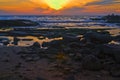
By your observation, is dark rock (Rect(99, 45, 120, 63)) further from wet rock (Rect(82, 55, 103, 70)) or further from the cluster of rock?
wet rock (Rect(82, 55, 103, 70))

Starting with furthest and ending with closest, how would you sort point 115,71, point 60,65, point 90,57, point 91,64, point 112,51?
point 112,51 → point 60,65 → point 90,57 → point 91,64 → point 115,71

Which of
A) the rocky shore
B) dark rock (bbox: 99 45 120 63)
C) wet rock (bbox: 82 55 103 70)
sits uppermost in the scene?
dark rock (bbox: 99 45 120 63)

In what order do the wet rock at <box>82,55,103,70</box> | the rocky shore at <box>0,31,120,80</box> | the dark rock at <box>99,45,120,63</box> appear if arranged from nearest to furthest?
1. the rocky shore at <box>0,31,120,80</box>
2. the wet rock at <box>82,55,103,70</box>
3. the dark rock at <box>99,45,120,63</box>

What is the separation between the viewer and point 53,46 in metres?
21.2

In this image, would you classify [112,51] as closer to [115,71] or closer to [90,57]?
[90,57]

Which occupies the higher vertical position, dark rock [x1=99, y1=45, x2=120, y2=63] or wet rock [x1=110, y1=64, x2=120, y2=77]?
dark rock [x1=99, y1=45, x2=120, y2=63]

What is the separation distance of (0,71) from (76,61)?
4.12 m

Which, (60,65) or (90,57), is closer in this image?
(90,57)

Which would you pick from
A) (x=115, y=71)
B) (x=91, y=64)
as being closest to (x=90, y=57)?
(x=91, y=64)

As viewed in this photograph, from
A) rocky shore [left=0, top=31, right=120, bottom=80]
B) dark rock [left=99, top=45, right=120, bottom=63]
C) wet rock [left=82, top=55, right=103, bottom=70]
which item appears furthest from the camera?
dark rock [left=99, top=45, right=120, bottom=63]

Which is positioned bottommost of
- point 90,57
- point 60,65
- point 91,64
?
point 60,65

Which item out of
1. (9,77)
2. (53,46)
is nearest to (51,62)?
(9,77)

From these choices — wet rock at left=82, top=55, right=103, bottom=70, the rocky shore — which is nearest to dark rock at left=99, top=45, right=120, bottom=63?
the rocky shore

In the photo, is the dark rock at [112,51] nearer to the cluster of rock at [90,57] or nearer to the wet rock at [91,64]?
the cluster of rock at [90,57]
